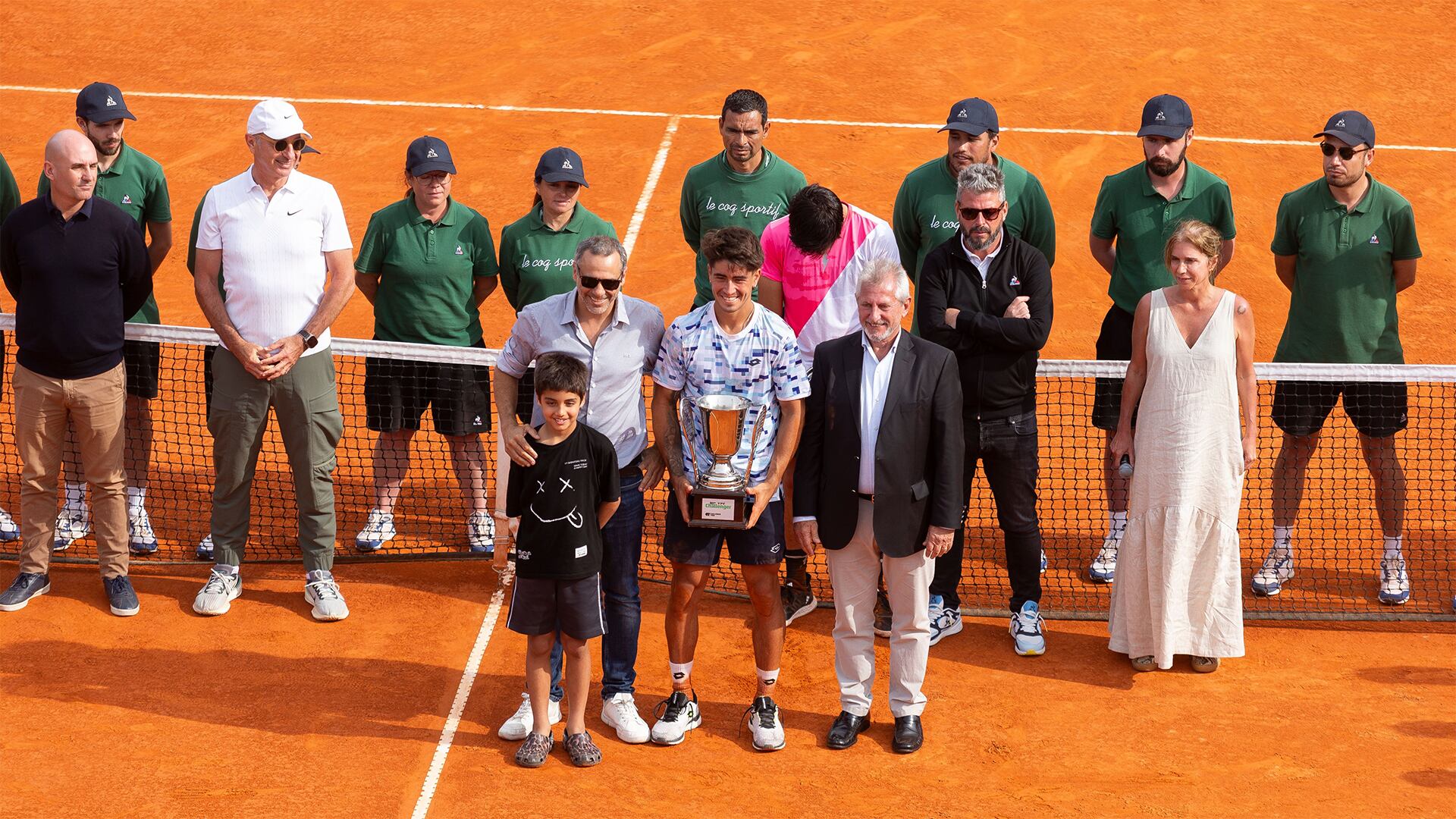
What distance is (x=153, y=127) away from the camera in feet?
55.2

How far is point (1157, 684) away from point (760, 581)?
2.30 metres

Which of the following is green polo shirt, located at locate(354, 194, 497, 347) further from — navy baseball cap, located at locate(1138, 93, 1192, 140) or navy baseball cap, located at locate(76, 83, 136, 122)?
navy baseball cap, located at locate(1138, 93, 1192, 140)

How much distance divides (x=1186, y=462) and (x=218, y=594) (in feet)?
17.2

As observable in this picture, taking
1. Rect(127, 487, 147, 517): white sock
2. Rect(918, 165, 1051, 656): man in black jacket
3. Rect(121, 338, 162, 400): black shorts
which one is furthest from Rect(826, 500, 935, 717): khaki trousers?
Rect(127, 487, 147, 517): white sock

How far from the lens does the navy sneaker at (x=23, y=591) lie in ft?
28.2

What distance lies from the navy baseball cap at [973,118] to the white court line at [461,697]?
353cm

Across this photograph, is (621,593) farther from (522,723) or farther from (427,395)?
(427,395)

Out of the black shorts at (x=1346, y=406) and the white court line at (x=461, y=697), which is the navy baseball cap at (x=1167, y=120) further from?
the white court line at (x=461, y=697)

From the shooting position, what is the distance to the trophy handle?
23.2 feet

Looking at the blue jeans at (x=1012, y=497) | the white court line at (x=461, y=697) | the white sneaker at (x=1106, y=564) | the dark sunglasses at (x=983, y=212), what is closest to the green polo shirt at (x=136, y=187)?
the white court line at (x=461, y=697)

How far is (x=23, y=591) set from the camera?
8656 mm

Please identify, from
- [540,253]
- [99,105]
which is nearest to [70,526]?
[99,105]

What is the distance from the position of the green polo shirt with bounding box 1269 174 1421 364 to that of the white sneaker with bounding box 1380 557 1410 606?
3.86 feet

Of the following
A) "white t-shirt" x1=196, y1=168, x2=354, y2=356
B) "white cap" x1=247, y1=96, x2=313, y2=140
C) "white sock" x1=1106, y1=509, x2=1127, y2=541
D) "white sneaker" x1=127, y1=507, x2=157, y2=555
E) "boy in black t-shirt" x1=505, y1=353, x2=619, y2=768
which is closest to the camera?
"boy in black t-shirt" x1=505, y1=353, x2=619, y2=768
